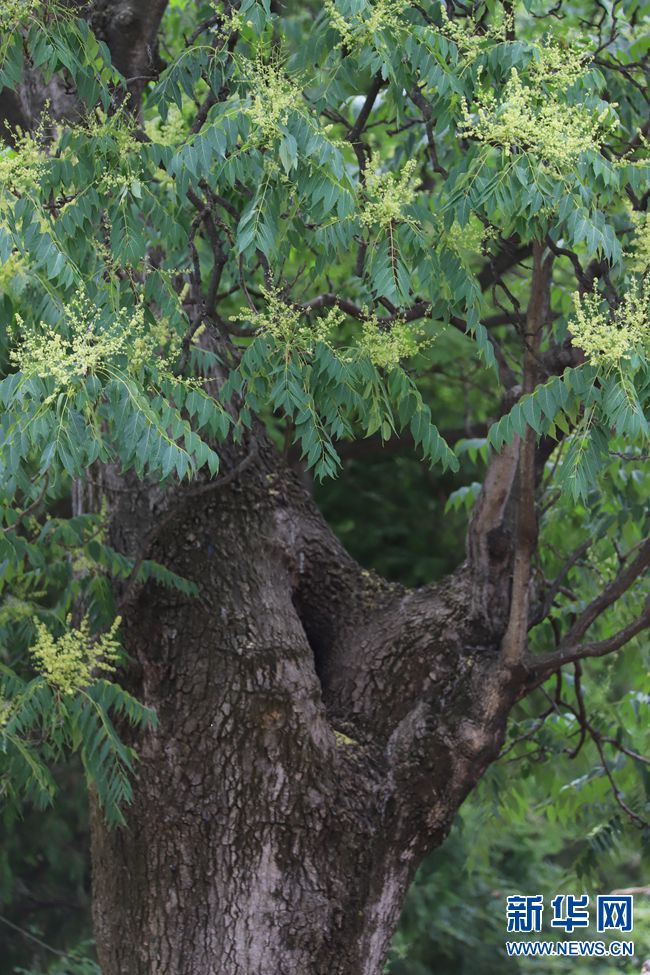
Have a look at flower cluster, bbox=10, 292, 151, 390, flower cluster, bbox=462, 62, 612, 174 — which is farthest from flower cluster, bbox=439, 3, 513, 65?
flower cluster, bbox=10, 292, 151, 390

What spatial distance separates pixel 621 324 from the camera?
3846 millimetres

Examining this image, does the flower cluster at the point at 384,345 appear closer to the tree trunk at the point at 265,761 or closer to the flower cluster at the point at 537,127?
the flower cluster at the point at 537,127

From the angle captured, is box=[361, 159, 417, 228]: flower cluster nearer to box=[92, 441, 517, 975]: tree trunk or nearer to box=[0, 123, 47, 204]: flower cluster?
box=[0, 123, 47, 204]: flower cluster

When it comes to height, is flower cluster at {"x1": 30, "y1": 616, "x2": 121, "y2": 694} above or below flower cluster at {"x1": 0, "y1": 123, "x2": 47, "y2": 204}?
below

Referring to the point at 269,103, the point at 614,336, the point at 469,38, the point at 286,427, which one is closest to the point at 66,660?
the point at 286,427

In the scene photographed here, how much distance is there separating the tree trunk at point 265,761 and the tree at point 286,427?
1 cm

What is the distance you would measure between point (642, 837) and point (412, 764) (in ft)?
5.74

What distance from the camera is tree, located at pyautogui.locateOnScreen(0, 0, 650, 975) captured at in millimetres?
3768

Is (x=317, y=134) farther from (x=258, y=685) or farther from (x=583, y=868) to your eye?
(x=583, y=868)

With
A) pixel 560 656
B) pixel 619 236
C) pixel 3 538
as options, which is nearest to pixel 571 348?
pixel 619 236

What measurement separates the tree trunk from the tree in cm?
1

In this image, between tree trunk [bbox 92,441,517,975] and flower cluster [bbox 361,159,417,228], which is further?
tree trunk [bbox 92,441,517,975]

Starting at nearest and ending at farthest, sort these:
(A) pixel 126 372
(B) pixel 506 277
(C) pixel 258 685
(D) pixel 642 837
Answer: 1. (A) pixel 126 372
2. (C) pixel 258 685
3. (D) pixel 642 837
4. (B) pixel 506 277

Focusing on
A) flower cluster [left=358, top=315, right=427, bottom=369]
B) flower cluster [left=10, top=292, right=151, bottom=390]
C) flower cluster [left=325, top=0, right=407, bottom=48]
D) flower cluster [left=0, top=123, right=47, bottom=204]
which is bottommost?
flower cluster [left=10, top=292, right=151, bottom=390]
